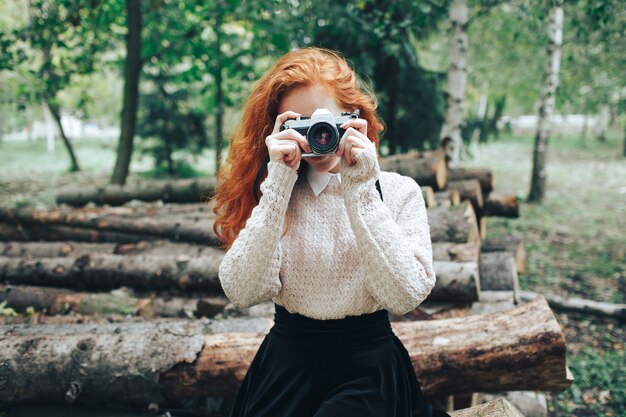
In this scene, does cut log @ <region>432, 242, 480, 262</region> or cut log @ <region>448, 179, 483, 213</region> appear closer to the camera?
cut log @ <region>432, 242, 480, 262</region>

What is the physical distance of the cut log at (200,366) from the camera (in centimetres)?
239

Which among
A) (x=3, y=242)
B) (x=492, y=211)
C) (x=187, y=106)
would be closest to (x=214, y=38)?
(x=187, y=106)

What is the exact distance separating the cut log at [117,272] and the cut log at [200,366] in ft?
4.87

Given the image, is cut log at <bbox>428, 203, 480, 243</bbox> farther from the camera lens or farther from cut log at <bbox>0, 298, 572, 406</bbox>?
the camera lens

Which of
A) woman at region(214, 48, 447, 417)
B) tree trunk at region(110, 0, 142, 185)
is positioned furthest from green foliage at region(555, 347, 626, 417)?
tree trunk at region(110, 0, 142, 185)

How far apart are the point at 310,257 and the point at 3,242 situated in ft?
16.4

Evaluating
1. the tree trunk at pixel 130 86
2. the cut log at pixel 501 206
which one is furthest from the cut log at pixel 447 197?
the tree trunk at pixel 130 86

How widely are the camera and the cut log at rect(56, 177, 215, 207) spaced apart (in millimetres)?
4670

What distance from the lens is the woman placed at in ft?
5.13

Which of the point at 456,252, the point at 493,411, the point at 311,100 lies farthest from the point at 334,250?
the point at 456,252

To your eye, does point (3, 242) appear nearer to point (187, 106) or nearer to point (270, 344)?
point (270, 344)

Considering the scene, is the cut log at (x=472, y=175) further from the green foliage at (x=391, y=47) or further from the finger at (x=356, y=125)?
the finger at (x=356, y=125)

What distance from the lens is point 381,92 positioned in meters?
7.56

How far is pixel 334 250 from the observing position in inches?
66.6
